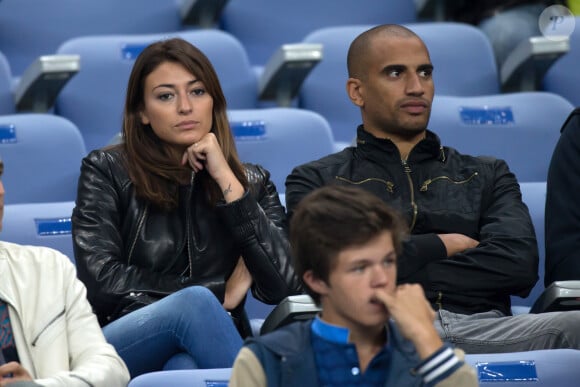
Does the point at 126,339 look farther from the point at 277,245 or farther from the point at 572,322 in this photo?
the point at 572,322

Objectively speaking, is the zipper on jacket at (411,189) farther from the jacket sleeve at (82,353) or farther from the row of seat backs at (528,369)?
the jacket sleeve at (82,353)

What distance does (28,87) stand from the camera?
2865 mm

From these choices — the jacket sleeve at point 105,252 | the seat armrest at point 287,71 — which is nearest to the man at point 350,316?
the jacket sleeve at point 105,252

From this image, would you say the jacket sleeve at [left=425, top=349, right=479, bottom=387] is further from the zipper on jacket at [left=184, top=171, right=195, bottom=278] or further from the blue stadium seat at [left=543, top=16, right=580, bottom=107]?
the blue stadium seat at [left=543, top=16, right=580, bottom=107]

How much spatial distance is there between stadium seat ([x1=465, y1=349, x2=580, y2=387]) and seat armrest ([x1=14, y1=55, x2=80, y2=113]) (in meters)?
1.35

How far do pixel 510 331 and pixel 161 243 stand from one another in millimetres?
639

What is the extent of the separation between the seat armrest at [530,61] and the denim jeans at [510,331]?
3.62 feet

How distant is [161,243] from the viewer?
216 centimetres

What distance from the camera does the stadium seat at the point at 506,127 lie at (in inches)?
108

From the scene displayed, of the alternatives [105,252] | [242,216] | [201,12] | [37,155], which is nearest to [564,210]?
[242,216]

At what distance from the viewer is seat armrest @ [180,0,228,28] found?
3.33 m

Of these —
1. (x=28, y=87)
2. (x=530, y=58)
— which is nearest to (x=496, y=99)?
(x=530, y=58)

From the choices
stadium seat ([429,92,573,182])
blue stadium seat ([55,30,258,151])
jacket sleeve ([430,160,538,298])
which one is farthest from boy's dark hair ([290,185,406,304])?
blue stadium seat ([55,30,258,151])

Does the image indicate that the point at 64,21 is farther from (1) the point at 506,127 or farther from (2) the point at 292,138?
(1) the point at 506,127
